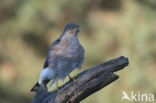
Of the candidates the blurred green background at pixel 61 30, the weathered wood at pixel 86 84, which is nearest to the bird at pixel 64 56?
the weathered wood at pixel 86 84

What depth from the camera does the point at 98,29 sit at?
10508 millimetres

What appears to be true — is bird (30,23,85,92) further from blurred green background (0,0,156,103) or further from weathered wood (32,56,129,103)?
blurred green background (0,0,156,103)

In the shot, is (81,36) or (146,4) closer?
(146,4)

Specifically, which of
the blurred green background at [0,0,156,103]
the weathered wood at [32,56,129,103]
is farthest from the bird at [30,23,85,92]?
the blurred green background at [0,0,156,103]

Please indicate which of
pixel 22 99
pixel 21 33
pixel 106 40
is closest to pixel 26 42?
pixel 21 33

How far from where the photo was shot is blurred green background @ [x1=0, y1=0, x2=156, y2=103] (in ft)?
29.8

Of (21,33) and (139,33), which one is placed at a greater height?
(21,33)

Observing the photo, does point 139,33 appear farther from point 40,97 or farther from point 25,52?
point 40,97

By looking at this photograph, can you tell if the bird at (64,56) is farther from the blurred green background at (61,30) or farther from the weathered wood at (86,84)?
the blurred green background at (61,30)

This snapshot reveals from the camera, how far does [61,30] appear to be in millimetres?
11125

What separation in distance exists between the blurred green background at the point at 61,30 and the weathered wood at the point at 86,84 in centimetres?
418

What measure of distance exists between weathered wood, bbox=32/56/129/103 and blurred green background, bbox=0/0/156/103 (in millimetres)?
4178

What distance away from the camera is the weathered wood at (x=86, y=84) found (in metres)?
4.57

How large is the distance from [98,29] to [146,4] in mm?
1646
